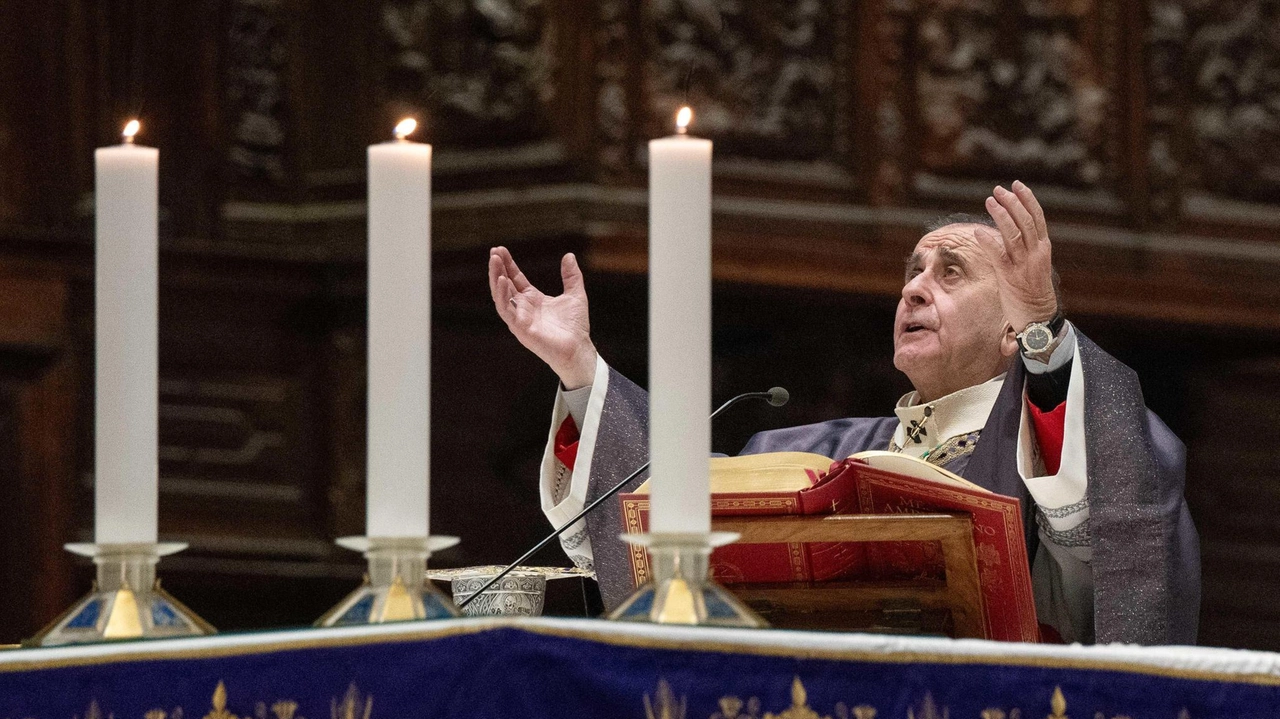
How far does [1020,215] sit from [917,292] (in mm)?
970

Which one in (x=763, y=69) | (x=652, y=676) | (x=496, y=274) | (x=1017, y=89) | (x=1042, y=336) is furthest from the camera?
(x=1017, y=89)

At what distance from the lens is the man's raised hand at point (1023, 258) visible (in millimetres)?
2732

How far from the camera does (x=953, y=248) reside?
12.2ft

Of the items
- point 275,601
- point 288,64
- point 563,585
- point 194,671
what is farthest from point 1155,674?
point 288,64

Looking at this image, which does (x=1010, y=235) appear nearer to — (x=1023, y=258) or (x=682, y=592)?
(x=1023, y=258)

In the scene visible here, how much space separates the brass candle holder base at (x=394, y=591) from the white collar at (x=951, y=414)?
2.23 m

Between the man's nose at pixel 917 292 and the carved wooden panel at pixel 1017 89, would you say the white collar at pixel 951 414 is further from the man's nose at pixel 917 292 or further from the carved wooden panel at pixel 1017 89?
the carved wooden panel at pixel 1017 89

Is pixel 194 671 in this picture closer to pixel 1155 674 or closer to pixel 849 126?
pixel 1155 674

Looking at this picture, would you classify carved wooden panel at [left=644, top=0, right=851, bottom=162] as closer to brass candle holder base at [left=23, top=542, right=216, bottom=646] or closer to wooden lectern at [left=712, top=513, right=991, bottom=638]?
wooden lectern at [left=712, top=513, right=991, bottom=638]

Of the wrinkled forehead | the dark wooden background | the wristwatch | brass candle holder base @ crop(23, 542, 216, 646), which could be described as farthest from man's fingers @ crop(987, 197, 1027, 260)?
the dark wooden background

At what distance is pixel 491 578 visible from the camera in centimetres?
227

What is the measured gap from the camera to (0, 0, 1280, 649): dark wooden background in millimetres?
4652

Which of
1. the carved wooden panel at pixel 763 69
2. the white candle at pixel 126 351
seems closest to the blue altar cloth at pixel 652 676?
the white candle at pixel 126 351

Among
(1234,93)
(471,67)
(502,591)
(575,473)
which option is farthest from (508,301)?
(1234,93)
